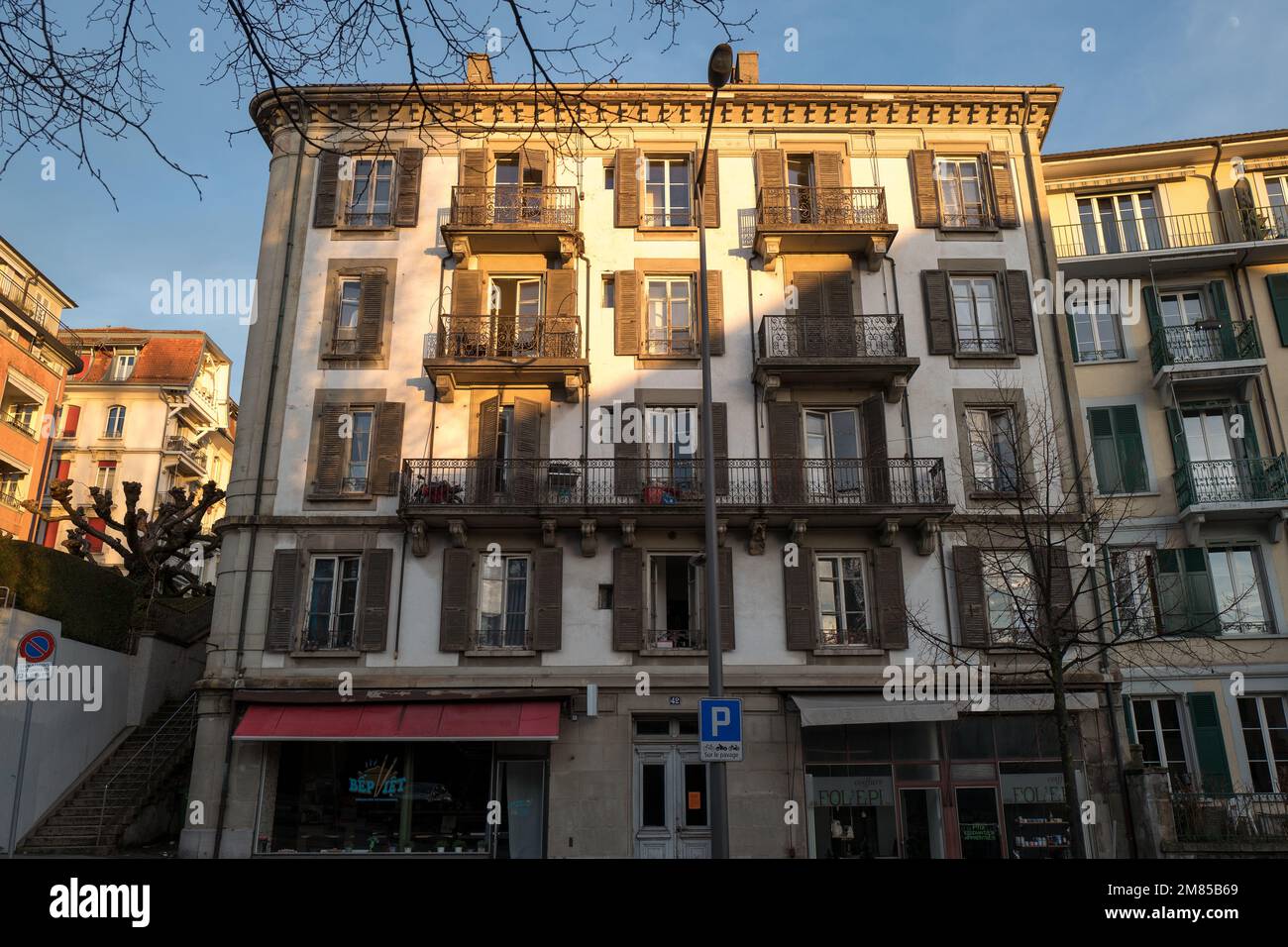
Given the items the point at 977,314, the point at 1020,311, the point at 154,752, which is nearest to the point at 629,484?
the point at 977,314

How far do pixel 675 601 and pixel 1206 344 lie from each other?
49.9 ft

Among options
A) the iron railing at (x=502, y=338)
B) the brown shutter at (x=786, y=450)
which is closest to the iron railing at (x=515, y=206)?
the iron railing at (x=502, y=338)

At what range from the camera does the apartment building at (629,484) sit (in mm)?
18406

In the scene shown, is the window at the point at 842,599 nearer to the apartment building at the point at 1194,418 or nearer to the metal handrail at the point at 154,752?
the apartment building at the point at 1194,418

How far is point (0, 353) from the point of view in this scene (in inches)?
1337

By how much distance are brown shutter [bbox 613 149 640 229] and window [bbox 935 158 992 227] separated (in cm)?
766

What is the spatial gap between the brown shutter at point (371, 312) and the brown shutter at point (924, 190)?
13327 mm

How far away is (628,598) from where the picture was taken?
19500mm

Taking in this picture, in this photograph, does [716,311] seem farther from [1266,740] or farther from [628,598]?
[1266,740]

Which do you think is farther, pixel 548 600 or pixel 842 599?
pixel 842 599
